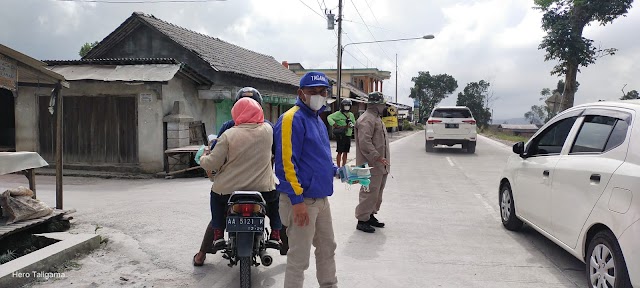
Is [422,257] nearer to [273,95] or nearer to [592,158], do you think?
[592,158]

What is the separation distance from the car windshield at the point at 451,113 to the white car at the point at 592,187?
12.9m

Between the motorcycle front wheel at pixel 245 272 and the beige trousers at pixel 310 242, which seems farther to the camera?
the motorcycle front wheel at pixel 245 272

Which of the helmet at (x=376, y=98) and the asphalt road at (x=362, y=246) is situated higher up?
the helmet at (x=376, y=98)

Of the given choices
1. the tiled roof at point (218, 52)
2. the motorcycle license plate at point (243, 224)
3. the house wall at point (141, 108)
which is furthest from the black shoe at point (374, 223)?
the tiled roof at point (218, 52)

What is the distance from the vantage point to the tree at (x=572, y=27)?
2002 cm

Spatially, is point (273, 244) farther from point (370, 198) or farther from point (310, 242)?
point (370, 198)

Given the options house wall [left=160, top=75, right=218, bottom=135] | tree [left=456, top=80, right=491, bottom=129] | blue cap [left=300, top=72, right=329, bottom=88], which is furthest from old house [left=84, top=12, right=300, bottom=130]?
tree [left=456, top=80, right=491, bottom=129]

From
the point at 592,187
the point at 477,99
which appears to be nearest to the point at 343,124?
the point at 592,187

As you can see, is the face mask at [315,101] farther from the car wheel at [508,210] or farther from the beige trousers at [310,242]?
the car wheel at [508,210]

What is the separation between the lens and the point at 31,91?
12133mm

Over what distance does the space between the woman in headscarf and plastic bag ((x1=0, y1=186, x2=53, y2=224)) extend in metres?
2.73

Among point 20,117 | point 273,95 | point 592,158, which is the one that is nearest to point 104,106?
point 20,117

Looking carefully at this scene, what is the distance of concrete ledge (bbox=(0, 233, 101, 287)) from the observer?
4.02 m

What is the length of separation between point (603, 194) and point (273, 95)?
1538 centimetres
